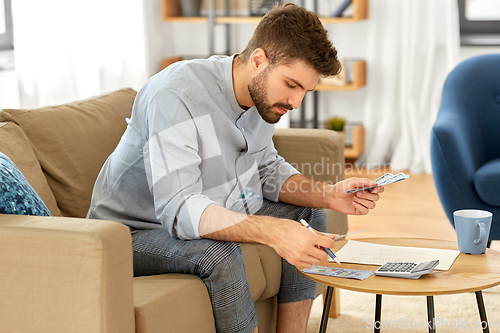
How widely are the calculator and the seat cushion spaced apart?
35.8 inches

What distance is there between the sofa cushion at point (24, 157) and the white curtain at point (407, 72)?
9.39ft

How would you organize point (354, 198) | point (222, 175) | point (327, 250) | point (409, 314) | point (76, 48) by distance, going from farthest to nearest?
point (76, 48) → point (409, 314) → point (354, 198) → point (222, 175) → point (327, 250)

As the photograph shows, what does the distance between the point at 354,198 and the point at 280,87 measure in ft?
1.24

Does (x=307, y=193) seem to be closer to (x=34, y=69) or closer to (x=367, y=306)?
(x=367, y=306)

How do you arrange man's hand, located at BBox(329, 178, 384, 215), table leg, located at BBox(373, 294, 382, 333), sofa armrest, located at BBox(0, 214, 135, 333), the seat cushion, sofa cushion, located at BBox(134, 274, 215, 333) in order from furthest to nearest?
the seat cushion → man's hand, located at BBox(329, 178, 384, 215) → table leg, located at BBox(373, 294, 382, 333) → sofa cushion, located at BBox(134, 274, 215, 333) → sofa armrest, located at BBox(0, 214, 135, 333)

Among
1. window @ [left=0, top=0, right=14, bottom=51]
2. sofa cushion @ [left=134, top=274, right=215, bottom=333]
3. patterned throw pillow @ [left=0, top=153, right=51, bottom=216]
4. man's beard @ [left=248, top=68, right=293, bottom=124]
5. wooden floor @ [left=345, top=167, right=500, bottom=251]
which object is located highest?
window @ [left=0, top=0, right=14, bottom=51]

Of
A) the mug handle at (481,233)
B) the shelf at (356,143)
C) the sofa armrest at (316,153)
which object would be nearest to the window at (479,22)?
the shelf at (356,143)

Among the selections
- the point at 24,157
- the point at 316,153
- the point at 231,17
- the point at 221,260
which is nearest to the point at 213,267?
the point at 221,260

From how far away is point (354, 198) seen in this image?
5.22 ft

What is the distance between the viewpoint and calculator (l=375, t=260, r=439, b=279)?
3.99 feet

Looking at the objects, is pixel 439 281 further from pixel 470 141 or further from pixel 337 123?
pixel 337 123

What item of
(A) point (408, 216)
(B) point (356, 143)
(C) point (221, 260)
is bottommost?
(A) point (408, 216)

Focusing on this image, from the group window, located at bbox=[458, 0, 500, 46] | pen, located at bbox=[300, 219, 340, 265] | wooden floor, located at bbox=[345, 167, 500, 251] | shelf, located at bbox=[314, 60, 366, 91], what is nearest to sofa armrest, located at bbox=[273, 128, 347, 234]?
pen, located at bbox=[300, 219, 340, 265]

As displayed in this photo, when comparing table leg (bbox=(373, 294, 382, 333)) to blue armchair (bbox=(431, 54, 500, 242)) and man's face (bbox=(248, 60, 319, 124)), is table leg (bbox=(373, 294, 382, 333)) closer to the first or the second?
man's face (bbox=(248, 60, 319, 124))
